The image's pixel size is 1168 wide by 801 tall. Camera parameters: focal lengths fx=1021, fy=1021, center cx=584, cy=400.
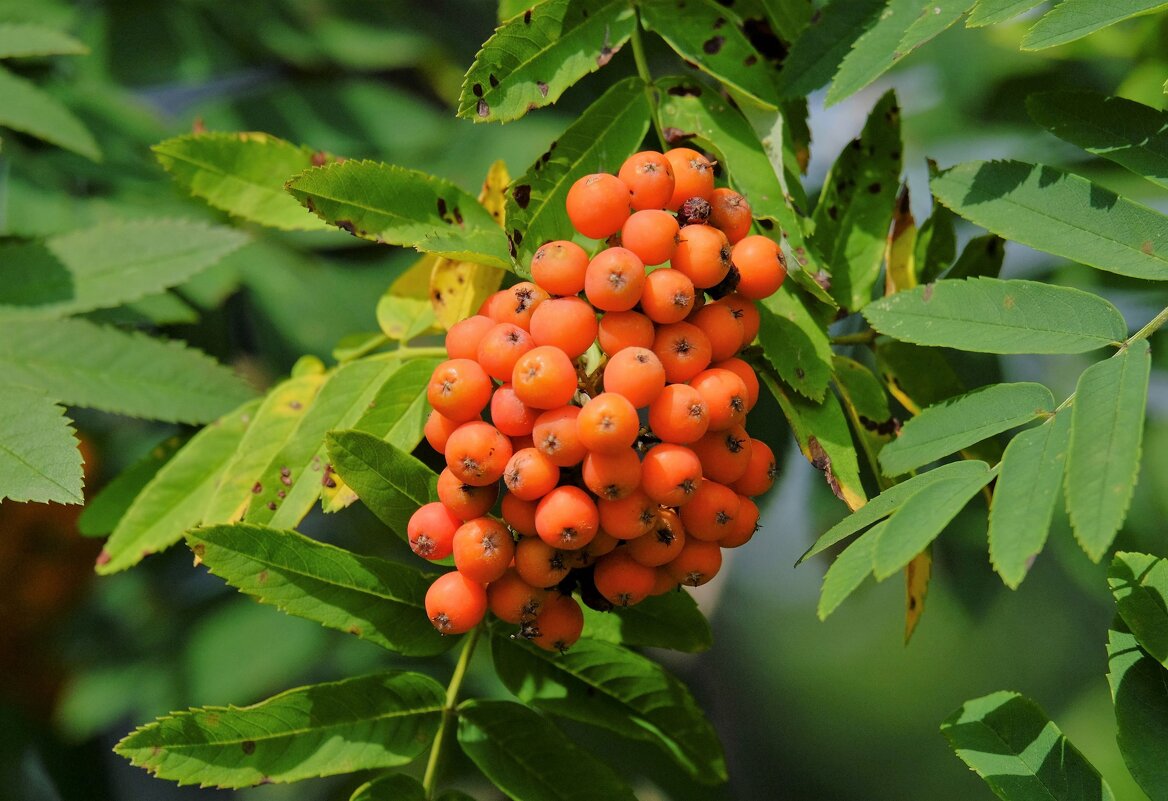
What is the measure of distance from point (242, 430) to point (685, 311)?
657 mm

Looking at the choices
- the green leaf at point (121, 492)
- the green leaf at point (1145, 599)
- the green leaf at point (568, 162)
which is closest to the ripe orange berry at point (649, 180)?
the green leaf at point (568, 162)

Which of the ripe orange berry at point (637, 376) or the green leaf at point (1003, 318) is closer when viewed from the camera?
the ripe orange berry at point (637, 376)

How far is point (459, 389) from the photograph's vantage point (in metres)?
0.94

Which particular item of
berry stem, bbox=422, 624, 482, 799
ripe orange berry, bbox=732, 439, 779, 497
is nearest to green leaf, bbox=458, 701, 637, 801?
berry stem, bbox=422, 624, 482, 799

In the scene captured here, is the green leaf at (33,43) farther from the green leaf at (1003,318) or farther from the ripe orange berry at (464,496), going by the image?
the green leaf at (1003,318)

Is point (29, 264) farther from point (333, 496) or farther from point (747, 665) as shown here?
point (747, 665)

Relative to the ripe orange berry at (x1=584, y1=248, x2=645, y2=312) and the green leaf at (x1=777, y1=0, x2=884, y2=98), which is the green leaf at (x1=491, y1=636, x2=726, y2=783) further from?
the green leaf at (x1=777, y1=0, x2=884, y2=98)

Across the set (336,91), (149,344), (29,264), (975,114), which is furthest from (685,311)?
(336,91)

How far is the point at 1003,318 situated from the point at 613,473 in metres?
0.44

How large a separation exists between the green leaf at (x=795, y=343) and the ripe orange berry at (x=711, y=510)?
0.15 metres

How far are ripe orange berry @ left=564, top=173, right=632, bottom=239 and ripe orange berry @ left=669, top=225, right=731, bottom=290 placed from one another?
0.20 feet

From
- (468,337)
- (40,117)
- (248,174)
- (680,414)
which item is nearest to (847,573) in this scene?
(680,414)

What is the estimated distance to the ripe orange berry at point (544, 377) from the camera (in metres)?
0.89

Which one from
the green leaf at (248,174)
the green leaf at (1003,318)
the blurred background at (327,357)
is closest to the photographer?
the green leaf at (1003,318)
